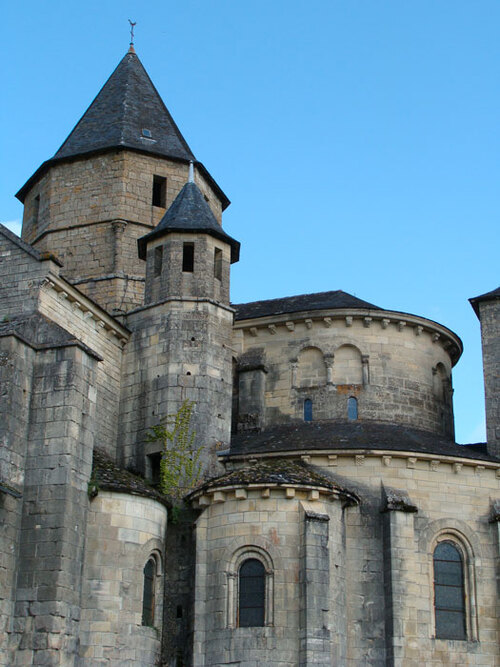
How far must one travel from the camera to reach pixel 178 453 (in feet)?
89.4

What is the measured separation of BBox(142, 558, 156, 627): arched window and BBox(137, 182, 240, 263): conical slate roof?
9689mm

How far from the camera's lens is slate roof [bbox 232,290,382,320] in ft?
102

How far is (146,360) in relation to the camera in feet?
95.1

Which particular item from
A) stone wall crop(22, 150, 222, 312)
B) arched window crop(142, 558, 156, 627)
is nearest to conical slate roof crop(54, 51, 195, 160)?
stone wall crop(22, 150, 222, 312)

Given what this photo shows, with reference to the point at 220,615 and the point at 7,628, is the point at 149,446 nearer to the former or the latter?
the point at 220,615

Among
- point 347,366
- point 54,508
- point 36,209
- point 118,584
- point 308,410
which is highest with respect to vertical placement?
point 36,209

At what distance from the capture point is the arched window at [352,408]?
29984mm

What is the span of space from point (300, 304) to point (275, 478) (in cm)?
867

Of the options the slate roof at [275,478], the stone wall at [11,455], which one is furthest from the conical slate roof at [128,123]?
the slate roof at [275,478]

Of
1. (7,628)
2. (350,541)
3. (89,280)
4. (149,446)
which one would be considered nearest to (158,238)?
(89,280)

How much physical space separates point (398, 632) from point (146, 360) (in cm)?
1000

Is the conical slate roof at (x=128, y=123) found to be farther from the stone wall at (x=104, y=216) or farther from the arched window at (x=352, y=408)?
the arched window at (x=352, y=408)

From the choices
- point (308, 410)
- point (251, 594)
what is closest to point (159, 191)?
point (308, 410)

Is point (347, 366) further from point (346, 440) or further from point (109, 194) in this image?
point (109, 194)
